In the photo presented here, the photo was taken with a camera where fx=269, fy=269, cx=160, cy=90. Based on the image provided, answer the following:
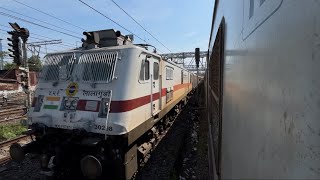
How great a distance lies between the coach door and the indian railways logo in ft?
6.87

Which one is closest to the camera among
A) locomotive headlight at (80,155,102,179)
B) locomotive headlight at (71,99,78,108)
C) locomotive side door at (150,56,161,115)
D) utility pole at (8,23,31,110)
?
locomotive headlight at (80,155,102,179)

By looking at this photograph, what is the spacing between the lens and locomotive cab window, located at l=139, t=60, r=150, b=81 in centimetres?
659

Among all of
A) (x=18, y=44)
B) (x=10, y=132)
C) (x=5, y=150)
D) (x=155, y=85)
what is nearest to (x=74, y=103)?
(x=155, y=85)

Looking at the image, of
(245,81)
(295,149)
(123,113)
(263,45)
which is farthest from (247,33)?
(123,113)

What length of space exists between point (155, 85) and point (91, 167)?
3284 millimetres

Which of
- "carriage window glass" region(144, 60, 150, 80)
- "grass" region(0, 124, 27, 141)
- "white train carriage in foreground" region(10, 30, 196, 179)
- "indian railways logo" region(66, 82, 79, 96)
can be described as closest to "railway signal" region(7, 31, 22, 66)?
"grass" region(0, 124, 27, 141)

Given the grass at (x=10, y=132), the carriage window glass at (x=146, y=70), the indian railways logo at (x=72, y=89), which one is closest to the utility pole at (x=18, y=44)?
the grass at (x=10, y=132)

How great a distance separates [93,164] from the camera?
534cm

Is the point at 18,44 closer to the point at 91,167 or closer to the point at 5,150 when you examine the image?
the point at 5,150

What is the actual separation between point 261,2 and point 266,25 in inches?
5.2

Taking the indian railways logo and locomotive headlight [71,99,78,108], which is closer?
locomotive headlight [71,99,78,108]

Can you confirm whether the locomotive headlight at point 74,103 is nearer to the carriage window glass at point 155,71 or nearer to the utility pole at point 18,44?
the carriage window glass at point 155,71

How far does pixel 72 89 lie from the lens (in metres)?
6.32

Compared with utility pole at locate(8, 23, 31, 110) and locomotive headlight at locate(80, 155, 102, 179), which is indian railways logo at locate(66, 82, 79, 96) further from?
utility pole at locate(8, 23, 31, 110)
